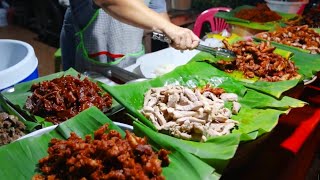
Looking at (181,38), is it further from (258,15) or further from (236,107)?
(258,15)

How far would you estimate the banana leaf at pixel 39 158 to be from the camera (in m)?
1.46

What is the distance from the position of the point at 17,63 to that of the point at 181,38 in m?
1.23

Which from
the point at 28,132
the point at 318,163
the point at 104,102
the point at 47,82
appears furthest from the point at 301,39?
the point at 28,132

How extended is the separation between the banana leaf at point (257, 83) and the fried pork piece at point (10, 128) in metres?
1.59

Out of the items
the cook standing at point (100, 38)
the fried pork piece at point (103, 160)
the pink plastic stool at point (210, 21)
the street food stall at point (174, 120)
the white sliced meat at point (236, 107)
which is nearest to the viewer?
the fried pork piece at point (103, 160)

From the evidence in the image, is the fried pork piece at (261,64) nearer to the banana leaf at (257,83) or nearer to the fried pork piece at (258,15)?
the banana leaf at (257,83)

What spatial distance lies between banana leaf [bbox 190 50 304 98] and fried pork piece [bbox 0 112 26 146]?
5.20 ft

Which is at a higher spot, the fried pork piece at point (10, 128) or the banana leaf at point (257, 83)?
the fried pork piece at point (10, 128)

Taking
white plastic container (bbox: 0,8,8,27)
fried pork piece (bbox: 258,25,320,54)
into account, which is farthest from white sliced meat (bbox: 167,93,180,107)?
white plastic container (bbox: 0,8,8,27)

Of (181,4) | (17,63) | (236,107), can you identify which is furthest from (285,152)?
(181,4)

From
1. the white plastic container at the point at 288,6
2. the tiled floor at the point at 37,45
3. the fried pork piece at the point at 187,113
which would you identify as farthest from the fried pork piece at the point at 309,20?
the tiled floor at the point at 37,45

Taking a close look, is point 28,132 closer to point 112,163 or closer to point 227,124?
point 112,163

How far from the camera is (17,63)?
7.87 ft

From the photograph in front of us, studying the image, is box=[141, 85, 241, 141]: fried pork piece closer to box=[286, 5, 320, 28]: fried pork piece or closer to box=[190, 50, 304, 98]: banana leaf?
box=[190, 50, 304, 98]: banana leaf
